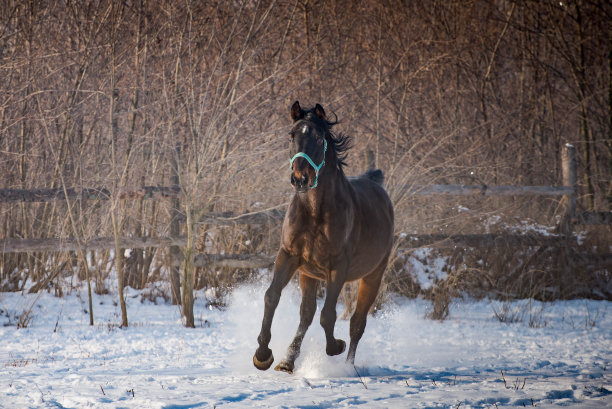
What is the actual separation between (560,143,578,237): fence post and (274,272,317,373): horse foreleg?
550 centimetres

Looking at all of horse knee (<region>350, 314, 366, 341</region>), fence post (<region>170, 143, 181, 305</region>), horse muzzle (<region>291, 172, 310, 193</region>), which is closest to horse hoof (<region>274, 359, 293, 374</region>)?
horse knee (<region>350, 314, 366, 341</region>)

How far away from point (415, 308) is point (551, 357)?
9.30ft

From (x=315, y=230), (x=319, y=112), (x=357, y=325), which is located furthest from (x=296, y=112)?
(x=357, y=325)

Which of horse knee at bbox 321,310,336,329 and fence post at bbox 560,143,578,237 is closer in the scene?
horse knee at bbox 321,310,336,329

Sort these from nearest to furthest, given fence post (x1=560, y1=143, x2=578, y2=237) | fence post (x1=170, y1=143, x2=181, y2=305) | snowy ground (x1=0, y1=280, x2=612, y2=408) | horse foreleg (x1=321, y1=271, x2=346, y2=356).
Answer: snowy ground (x1=0, y1=280, x2=612, y2=408) < horse foreleg (x1=321, y1=271, x2=346, y2=356) < fence post (x1=170, y1=143, x2=181, y2=305) < fence post (x1=560, y1=143, x2=578, y2=237)

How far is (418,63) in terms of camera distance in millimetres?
9875

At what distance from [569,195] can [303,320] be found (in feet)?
19.5

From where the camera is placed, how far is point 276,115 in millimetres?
9766

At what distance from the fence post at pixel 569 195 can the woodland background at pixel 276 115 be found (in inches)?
7.9

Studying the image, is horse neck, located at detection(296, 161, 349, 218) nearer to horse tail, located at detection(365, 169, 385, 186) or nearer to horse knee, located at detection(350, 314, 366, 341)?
horse knee, located at detection(350, 314, 366, 341)

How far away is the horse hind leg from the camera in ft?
15.8

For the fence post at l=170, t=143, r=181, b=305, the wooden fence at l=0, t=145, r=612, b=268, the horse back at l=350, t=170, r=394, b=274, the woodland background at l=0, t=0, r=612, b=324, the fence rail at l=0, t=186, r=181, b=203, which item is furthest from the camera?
the fence post at l=170, t=143, r=181, b=305

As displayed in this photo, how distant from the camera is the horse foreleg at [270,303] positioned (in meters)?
3.99

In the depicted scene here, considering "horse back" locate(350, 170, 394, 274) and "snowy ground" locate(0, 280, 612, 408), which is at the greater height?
"horse back" locate(350, 170, 394, 274)
